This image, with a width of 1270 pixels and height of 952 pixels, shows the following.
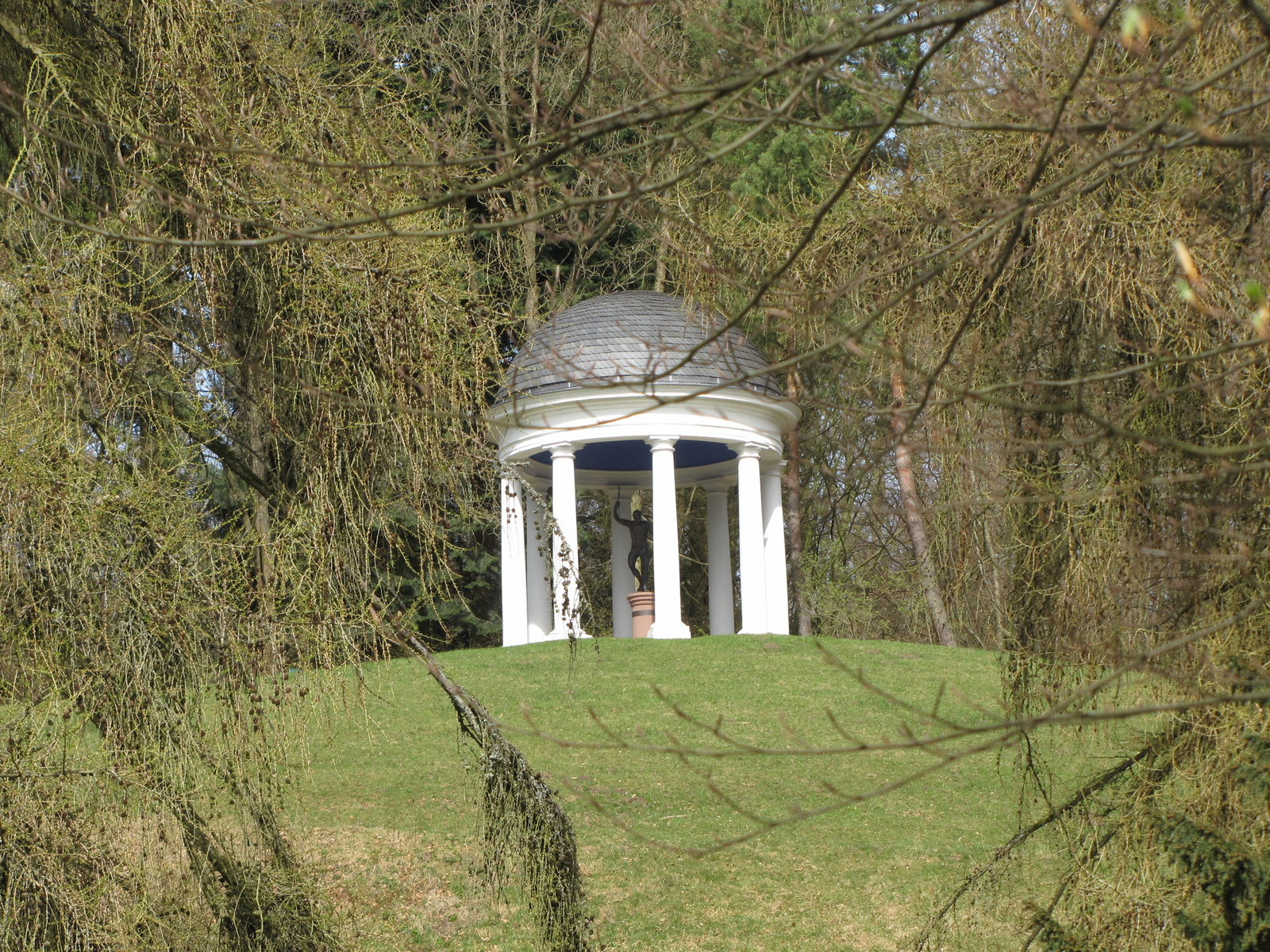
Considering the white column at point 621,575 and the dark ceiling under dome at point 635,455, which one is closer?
the dark ceiling under dome at point 635,455

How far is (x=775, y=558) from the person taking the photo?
21641 millimetres

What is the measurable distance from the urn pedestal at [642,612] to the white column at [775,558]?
195 cm

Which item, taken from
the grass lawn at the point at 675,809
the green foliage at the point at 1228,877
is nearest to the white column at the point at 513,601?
the grass lawn at the point at 675,809

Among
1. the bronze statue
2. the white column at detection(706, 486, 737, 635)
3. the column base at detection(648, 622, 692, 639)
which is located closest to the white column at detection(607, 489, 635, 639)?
the bronze statue

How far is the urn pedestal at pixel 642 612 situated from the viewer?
2159 cm

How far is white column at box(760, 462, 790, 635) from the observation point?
21406 millimetres

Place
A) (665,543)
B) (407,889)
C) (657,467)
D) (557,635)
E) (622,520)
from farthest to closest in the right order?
(622,520) < (557,635) < (665,543) < (657,467) < (407,889)

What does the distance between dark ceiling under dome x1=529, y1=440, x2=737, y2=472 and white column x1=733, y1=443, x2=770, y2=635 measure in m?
1.17

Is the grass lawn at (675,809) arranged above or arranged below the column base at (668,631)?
below

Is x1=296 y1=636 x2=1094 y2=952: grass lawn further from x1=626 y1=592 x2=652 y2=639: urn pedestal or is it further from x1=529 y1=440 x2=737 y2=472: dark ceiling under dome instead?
x1=529 y1=440 x2=737 y2=472: dark ceiling under dome

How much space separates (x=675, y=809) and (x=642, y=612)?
816 centimetres

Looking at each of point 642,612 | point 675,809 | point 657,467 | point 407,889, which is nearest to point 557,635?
point 642,612

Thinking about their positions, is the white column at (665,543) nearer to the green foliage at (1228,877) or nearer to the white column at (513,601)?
the white column at (513,601)

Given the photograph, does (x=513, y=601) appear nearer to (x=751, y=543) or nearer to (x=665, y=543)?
(x=665, y=543)
